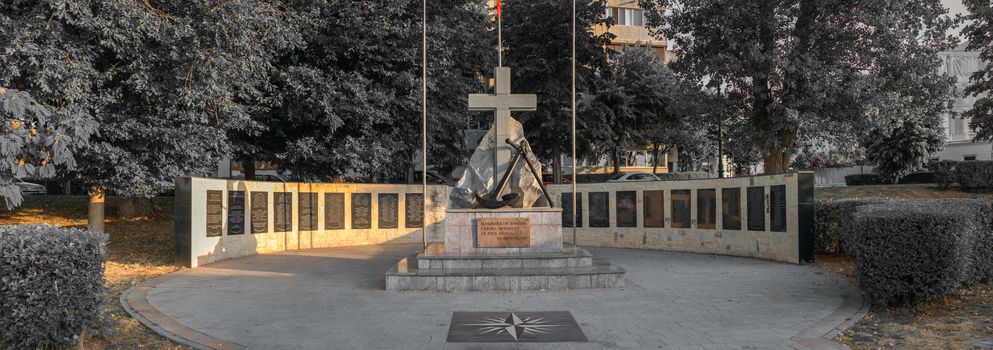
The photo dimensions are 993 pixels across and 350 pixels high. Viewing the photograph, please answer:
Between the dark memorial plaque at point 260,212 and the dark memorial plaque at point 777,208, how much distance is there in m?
11.9

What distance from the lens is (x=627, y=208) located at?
18.6 metres

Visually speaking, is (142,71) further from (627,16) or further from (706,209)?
(627,16)

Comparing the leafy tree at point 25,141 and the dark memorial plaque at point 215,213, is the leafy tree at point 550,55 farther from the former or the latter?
the leafy tree at point 25,141

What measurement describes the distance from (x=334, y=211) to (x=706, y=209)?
394 inches

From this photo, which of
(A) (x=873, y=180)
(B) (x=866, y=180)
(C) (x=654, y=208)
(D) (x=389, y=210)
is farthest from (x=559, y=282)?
(A) (x=873, y=180)

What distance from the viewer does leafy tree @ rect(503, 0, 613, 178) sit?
26.5m

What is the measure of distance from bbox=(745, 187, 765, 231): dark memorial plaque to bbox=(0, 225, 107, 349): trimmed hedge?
12877mm

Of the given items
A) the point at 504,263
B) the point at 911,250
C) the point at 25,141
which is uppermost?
the point at 25,141

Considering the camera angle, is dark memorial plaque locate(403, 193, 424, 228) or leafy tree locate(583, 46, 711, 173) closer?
dark memorial plaque locate(403, 193, 424, 228)

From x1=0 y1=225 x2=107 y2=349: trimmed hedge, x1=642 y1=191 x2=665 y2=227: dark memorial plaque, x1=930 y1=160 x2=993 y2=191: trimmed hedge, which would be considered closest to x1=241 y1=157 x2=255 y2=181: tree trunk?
x1=642 y1=191 x2=665 y2=227: dark memorial plaque

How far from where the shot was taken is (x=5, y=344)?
645 cm

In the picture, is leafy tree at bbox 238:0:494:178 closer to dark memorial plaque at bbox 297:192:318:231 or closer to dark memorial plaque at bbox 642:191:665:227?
dark memorial plaque at bbox 297:192:318:231

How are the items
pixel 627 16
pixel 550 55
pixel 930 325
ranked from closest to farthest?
pixel 930 325 → pixel 550 55 → pixel 627 16

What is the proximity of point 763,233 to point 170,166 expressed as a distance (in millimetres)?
13296
